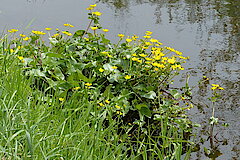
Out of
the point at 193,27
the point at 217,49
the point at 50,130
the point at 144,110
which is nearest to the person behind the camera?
the point at 50,130

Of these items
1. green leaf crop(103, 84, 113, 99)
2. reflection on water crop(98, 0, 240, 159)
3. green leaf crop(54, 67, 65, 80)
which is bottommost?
reflection on water crop(98, 0, 240, 159)

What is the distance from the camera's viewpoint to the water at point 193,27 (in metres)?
3.47

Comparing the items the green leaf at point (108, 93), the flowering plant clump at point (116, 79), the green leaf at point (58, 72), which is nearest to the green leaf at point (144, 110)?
the flowering plant clump at point (116, 79)

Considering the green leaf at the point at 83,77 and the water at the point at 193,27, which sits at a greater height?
the green leaf at the point at 83,77

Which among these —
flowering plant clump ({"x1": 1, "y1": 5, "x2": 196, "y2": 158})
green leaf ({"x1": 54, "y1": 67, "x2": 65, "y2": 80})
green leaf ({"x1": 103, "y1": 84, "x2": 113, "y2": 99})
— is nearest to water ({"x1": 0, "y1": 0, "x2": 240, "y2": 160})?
flowering plant clump ({"x1": 1, "y1": 5, "x2": 196, "y2": 158})

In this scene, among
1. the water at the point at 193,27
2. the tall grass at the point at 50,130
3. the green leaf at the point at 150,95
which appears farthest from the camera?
the water at the point at 193,27

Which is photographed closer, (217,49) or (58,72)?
(58,72)

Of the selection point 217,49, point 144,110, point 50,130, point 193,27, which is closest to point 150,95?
point 144,110

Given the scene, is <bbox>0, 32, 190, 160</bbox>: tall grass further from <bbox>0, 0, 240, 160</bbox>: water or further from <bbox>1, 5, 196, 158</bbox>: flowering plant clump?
Result: <bbox>0, 0, 240, 160</bbox>: water

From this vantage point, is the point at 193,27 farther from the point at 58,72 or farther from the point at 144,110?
the point at 58,72

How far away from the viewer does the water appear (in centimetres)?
347

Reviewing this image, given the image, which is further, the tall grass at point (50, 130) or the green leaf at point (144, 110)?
the green leaf at point (144, 110)

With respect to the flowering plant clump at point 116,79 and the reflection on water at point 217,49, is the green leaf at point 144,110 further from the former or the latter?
the reflection on water at point 217,49

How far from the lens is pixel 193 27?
5.29 metres
